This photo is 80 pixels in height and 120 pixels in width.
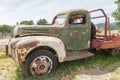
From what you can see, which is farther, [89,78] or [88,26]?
[88,26]

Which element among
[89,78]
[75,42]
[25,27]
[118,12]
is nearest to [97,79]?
[89,78]

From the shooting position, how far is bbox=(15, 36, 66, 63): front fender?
225 inches

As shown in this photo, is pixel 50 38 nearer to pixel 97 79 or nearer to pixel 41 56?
pixel 41 56

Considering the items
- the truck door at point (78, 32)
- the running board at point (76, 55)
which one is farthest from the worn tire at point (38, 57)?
the truck door at point (78, 32)

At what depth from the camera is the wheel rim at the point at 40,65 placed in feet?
19.4

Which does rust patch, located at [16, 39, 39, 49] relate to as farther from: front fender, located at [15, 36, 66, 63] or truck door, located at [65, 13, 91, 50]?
truck door, located at [65, 13, 91, 50]

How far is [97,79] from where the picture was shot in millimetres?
5883

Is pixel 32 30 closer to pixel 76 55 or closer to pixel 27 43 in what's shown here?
pixel 27 43

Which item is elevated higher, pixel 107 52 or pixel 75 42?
pixel 75 42

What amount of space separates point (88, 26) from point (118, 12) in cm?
982

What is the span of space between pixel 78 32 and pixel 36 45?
1568 mm

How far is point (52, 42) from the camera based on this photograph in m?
6.07

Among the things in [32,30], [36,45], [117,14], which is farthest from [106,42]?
[117,14]

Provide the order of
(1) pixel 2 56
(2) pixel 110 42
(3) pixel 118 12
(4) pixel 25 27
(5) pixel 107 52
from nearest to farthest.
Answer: (4) pixel 25 27 → (2) pixel 110 42 → (5) pixel 107 52 → (1) pixel 2 56 → (3) pixel 118 12
